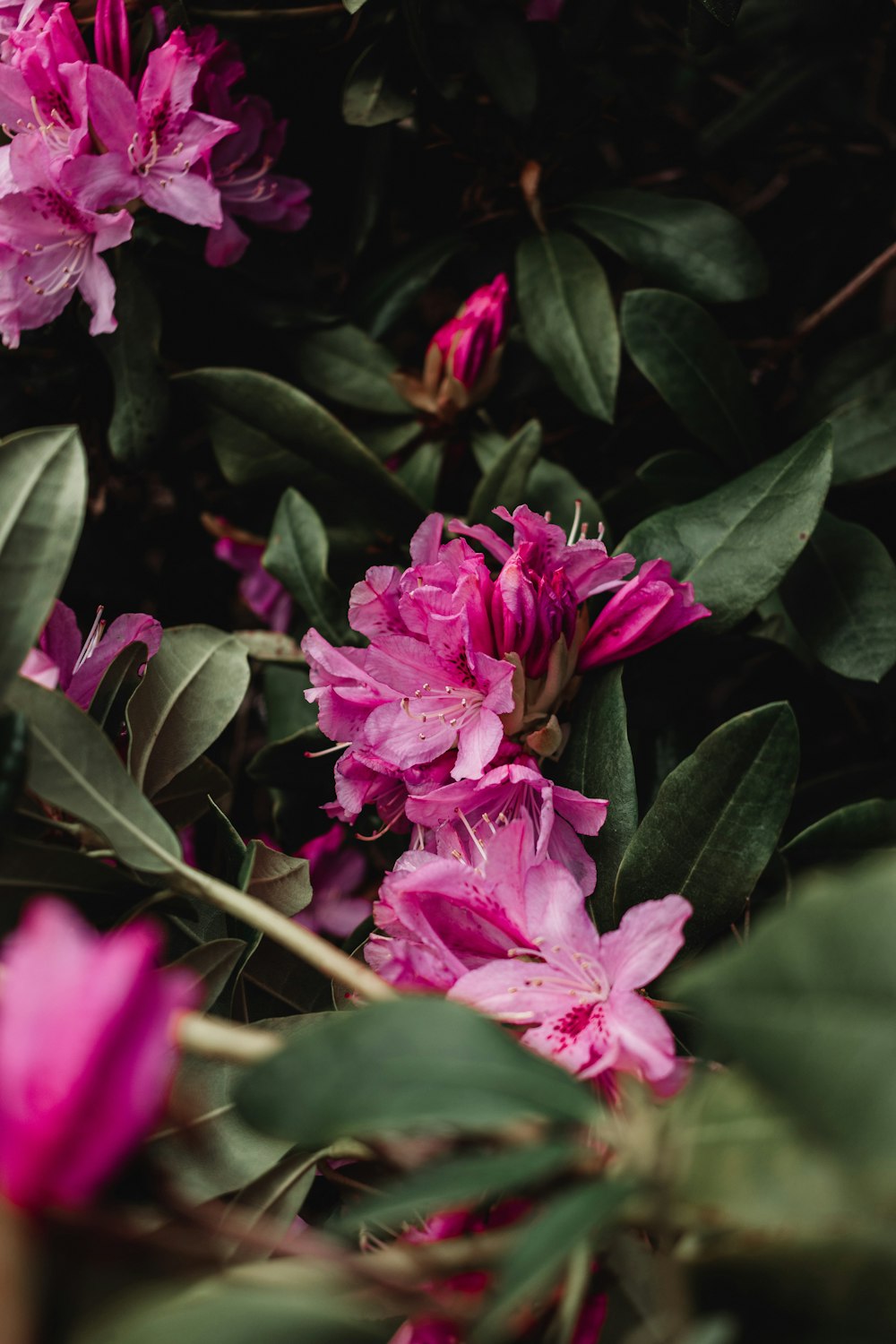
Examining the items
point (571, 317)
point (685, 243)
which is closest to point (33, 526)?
point (571, 317)

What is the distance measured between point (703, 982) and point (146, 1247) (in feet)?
0.72

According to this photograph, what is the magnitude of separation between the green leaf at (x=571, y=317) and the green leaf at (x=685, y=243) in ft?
0.15

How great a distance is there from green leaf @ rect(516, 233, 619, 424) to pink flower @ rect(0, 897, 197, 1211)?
0.77 meters

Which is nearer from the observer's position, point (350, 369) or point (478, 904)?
point (478, 904)

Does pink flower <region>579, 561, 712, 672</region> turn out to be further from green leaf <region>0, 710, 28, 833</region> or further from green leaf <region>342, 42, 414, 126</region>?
green leaf <region>342, 42, 414, 126</region>

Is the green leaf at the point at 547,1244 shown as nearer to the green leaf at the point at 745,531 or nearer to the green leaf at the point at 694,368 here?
the green leaf at the point at 745,531

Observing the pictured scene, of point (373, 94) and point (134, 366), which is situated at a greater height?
point (373, 94)

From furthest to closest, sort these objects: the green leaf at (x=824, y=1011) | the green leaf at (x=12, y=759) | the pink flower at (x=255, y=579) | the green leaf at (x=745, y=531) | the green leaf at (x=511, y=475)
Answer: the pink flower at (x=255, y=579)
the green leaf at (x=511, y=475)
the green leaf at (x=745, y=531)
the green leaf at (x=12, y=759)
the green leaf at (x=824, y=1011)

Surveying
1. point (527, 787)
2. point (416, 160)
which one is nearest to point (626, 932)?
point (527, 787)

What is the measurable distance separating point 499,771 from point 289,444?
1.62 ft

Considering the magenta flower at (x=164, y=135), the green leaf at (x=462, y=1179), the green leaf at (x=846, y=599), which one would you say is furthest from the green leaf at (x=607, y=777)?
the magenta flower at (x=164, y=135)

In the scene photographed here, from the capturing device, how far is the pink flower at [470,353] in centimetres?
104

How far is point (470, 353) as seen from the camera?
106 centimetres

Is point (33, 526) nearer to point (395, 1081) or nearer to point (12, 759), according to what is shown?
point (12, 759)
